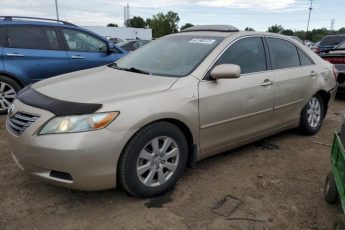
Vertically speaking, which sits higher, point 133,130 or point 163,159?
point 133,130

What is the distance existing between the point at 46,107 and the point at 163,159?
113 centimetres

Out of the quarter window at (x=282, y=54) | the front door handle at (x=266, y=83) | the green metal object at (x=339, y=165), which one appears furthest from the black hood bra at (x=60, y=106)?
the quarter window at (x=282, y=54)

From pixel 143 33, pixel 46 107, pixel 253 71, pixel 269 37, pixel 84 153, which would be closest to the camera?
pixel 84 153

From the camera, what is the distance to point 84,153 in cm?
291

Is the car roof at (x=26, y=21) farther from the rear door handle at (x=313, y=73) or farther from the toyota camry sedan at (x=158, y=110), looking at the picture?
the rear door handle at (x=313, y=73)

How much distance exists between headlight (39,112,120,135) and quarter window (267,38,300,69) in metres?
2.52

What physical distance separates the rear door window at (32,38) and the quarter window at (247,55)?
3917 millimetres

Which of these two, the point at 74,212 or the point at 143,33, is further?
the point at 143,33

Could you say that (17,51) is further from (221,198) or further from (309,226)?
(309,226)

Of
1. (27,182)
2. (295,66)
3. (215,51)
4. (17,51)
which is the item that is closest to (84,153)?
(27,182)

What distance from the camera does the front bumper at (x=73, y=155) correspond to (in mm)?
2916

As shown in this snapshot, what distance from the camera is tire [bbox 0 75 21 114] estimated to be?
20.8 ft

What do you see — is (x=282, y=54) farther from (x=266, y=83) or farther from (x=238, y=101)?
(x=238, y=101)

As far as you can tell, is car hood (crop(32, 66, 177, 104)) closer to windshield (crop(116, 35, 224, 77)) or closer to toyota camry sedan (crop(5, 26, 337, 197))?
toyota camry sedan (crop(5, 26, 337, 197))
